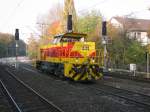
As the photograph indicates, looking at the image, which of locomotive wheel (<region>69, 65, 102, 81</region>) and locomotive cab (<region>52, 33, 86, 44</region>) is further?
locomotive cab (<region>52, 33, 86, 44</region>)

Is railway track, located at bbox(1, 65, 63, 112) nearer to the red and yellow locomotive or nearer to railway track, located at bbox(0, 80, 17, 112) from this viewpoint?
railway track, located at bbox(0, 80, 17, 112)

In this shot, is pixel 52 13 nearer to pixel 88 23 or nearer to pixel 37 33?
pixel 37 33

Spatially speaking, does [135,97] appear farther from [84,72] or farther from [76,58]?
[76,58]

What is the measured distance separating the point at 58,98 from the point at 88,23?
4669cm

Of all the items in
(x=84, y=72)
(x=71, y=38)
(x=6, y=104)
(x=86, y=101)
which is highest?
(x=71, y=38)

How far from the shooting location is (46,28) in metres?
65.8

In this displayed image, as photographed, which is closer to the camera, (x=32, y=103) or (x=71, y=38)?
(x=32, y=103)

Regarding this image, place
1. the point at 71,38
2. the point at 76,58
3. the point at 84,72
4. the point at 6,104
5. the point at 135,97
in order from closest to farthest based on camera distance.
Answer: the point at 6,104, the point at 135,97, the point at 84,72, the point at 76,58, the point at 71,38

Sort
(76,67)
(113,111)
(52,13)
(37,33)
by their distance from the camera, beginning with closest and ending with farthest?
(113,111), (76,67), (37,33), (52,13)

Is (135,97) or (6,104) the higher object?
Result: (135,97)

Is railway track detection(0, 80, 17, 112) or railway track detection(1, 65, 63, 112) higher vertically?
railway track detection(1, 65, 63, 112)

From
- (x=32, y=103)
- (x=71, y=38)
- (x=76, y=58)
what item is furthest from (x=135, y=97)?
(x=71, y=38)

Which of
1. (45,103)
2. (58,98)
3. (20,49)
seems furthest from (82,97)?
(20,49)

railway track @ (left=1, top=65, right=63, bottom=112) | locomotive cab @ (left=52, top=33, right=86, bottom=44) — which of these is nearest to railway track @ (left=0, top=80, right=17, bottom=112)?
railway track @ (left=1, top=65, right=63, bottom=112)
